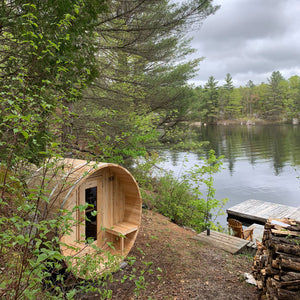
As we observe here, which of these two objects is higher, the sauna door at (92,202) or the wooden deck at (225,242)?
the sauna door at (92,202)

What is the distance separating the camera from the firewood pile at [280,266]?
292 centimetres

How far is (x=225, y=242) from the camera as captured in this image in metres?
5.21

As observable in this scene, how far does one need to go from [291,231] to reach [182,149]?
7.33m

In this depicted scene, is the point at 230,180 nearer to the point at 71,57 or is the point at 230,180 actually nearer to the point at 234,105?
the point at 71,57

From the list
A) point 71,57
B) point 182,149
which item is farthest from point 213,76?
point 71,57

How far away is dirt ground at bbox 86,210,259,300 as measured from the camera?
132 inches

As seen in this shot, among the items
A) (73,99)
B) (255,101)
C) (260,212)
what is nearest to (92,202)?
(73,99)

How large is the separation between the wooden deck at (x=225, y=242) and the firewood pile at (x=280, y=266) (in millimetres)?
1001

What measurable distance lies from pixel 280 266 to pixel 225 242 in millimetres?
2190

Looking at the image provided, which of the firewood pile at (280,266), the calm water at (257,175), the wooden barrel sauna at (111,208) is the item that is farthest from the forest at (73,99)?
the calm water at (257,175)

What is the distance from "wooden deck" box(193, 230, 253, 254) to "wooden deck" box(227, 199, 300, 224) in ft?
15.4

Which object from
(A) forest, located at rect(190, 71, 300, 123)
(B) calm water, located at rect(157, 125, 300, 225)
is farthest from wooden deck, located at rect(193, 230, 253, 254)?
(A) forest, located at rect(190, 71, 300, 123)

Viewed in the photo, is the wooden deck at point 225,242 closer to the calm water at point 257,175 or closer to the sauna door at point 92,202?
the sauna door at point 92,202

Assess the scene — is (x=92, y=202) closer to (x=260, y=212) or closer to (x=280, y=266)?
(x=280, y=266)
